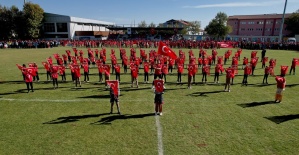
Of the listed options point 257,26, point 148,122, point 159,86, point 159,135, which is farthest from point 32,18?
point 257,26

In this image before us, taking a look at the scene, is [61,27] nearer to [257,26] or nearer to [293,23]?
[257,26]

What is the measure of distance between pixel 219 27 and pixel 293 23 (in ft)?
76.3

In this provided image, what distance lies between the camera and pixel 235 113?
10.8 m

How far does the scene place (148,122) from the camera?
32.2 ft

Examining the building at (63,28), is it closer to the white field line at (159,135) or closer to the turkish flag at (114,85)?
the turkish flag at (114,85)

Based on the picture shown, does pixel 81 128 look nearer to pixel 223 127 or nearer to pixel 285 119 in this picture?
pixel 223 127

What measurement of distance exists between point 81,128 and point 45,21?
234ft

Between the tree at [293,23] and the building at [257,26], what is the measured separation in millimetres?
5244

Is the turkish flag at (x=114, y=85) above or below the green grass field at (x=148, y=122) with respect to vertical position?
above

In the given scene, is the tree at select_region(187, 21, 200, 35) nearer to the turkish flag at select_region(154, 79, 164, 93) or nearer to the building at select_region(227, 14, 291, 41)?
the building at select_region(227, 14, 291, 41)

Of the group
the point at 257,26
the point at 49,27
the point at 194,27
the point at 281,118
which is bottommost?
the point at 281,118

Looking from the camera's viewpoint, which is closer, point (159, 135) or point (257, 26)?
point (159, 135)

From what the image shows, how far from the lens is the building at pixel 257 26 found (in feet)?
266

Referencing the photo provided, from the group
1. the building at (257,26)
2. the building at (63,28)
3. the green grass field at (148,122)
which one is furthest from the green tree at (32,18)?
the building at (257,26)
